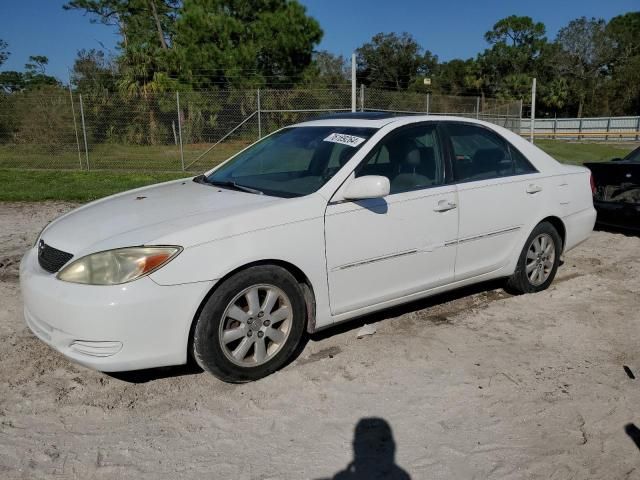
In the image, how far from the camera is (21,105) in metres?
15.8

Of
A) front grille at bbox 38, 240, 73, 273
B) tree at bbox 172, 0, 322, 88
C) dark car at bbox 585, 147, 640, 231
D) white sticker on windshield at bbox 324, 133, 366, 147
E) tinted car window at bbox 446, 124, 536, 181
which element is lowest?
dark car at bbox 585, 147, 640, 231

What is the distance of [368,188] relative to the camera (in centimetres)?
361

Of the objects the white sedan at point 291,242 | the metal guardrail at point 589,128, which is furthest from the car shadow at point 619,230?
the metal guardrail at point 589,128

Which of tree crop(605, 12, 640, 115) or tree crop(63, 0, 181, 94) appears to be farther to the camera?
tree crop(605, 12, 640, 115)

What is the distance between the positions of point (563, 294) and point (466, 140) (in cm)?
178

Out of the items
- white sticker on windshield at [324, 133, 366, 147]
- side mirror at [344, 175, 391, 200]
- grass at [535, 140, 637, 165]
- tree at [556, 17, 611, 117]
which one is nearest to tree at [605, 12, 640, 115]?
tree at [556, 17, 611, 117]

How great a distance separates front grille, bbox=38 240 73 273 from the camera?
10.8 ft

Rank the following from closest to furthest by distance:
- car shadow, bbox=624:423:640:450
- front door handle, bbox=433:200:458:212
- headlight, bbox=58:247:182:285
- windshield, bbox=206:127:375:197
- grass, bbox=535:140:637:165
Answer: car shadow, bbox=624:423:640:450 < headlight, bbox=58:247:182:285 < windshield, bbox=206:127:375:197 < front door handle, bbox=433:200:458:212 < grass, bbox=535:140:637:165

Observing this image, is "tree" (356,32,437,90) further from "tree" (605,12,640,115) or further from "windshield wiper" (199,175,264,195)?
"windshield wiper" (199,175,264,195)

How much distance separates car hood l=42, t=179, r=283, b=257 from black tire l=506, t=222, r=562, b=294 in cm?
246

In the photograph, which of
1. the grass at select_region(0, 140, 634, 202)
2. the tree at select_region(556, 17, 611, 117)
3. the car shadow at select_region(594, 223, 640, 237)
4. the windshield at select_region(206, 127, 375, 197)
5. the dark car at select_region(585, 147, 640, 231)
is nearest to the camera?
the windshield at select_region(206, 127, 375, 197)

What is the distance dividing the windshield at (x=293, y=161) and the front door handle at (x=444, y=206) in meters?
0.71

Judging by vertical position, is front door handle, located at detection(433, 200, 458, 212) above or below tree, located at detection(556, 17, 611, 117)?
below

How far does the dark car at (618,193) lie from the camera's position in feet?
24.1
